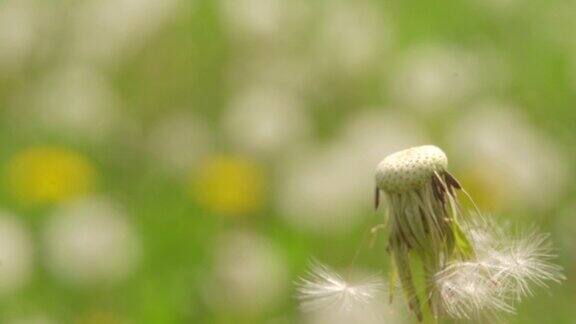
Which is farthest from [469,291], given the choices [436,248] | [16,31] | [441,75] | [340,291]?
[16,31]

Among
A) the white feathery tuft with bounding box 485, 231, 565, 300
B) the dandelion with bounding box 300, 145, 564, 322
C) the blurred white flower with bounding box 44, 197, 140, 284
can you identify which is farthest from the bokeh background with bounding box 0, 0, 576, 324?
the dandelion with bounding box 300, 145, 564, 322

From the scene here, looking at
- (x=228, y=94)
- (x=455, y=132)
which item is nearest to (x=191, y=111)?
(x=228, y=94)

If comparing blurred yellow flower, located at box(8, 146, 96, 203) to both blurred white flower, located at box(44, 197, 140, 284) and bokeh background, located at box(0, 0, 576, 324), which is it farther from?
blurred white flower, located at box(44, 197, 140, 284)

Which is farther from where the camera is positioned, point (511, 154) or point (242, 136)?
point (242, 136)

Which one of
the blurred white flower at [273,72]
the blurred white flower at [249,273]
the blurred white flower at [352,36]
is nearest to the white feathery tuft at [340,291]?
the blurred white flower at [249,273]

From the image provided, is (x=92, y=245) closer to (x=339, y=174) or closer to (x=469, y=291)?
(x=339, y=174)

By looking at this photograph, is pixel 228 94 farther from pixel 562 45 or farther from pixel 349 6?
pixel 562 45
